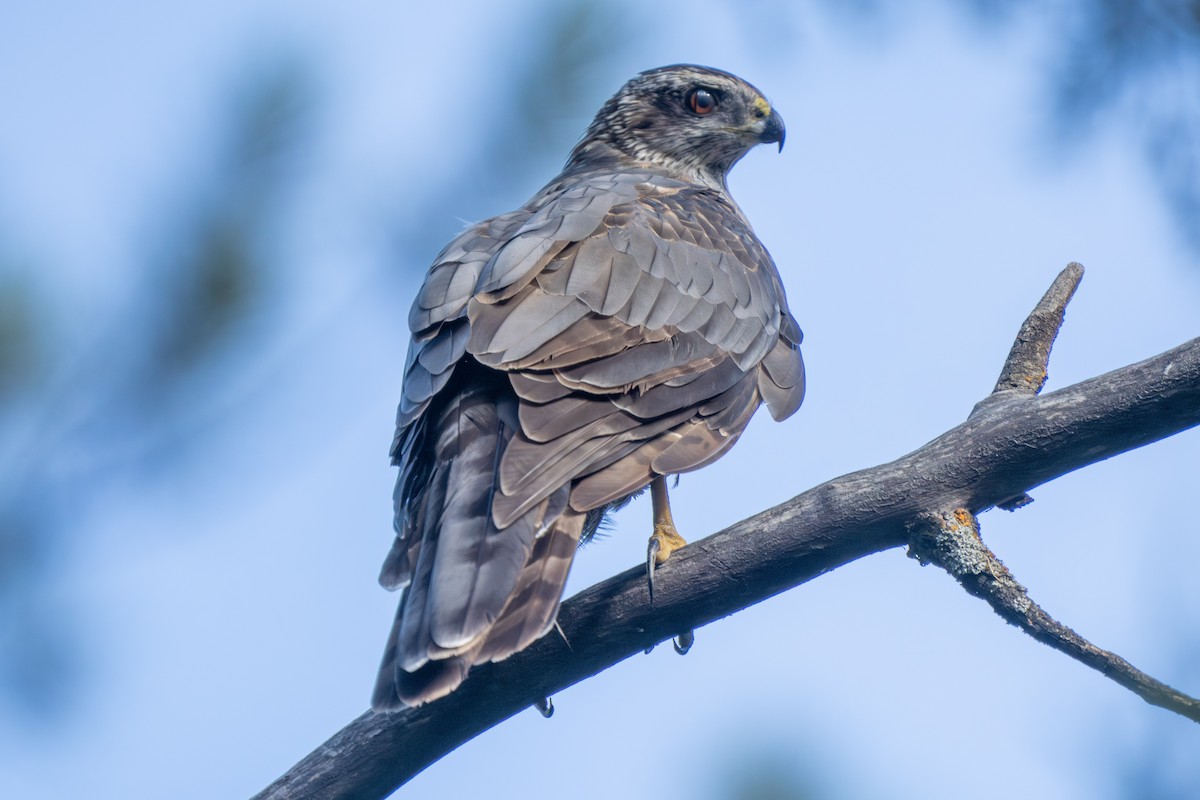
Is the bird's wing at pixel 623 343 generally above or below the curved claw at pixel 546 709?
above

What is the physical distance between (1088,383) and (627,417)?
1146 mm

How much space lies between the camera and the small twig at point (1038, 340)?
3285 mm

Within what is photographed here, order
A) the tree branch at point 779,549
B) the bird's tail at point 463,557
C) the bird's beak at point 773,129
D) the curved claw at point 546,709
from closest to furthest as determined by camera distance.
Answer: the bird's tail at point 463,557 < the tree branch at point 779,549 < the curved claw at point 546,709 < the bird's beak at point 773,129

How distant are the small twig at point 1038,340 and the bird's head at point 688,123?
8.58 feet

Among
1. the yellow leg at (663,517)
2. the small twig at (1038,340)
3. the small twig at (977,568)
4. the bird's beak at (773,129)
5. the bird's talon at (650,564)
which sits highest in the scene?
the bird's beak at (773,129)

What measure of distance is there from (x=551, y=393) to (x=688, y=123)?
319 cm

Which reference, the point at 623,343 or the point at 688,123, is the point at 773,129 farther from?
the point at 623,343

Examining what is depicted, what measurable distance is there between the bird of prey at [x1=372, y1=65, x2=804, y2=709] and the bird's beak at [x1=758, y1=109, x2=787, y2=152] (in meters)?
1.39

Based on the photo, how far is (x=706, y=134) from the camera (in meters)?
6.05

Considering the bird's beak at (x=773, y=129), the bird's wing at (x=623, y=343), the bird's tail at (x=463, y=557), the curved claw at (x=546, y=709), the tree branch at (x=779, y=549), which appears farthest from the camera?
the bird's beak at (x=773, y=129)

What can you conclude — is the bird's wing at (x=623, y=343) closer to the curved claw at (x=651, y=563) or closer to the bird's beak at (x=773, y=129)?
the curved claw at (x=651, y=563)

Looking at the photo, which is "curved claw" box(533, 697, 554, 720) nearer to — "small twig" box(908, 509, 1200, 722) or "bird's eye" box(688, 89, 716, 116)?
"small twig" box(908, 509, 1200, 722)

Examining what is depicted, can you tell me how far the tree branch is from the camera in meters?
2.83

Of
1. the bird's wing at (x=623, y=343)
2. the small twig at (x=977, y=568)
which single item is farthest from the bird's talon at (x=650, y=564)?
the small twig at (x=977, y=568)
